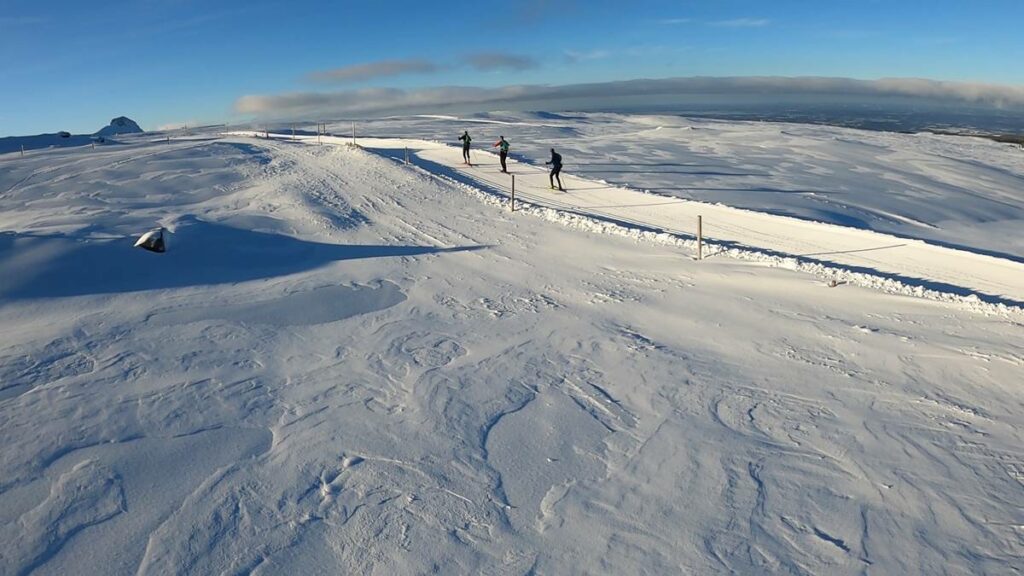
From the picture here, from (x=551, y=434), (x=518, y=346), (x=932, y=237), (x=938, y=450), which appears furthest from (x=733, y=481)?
(x=932, y=237)

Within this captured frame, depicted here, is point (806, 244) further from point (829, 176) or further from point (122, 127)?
point (122, 127)

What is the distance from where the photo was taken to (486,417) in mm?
6438

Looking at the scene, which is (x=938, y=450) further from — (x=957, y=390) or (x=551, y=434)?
(x=551, y=434)

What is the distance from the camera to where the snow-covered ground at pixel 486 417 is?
4.58 m

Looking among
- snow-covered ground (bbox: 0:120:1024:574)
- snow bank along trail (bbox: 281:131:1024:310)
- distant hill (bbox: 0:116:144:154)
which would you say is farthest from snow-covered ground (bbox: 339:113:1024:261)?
distant hill (bbox: 0:116:144:154)

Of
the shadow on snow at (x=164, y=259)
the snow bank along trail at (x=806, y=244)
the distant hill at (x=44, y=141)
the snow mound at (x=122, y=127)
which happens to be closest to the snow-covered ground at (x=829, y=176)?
the snow bank along trail at (x=806, y=244)

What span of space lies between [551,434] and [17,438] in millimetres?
5355

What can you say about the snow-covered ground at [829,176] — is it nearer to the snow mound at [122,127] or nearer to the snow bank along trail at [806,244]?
the snow bank along trail at [806,244]

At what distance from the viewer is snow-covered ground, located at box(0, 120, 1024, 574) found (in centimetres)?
458

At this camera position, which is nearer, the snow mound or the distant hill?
the distant hill

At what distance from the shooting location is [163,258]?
11.3 m

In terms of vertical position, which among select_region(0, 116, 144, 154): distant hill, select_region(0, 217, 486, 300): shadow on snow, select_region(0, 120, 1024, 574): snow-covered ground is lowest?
select_region(0, 120, 1024, 574): snow-covered ground

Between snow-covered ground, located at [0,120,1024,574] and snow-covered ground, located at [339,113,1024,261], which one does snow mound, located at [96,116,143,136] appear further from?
snow-covered ground, located at [0,120,1024,574]

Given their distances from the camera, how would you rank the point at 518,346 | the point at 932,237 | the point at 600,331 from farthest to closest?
the point at 932,237 → the point at 600,331 → the point at 518,346
